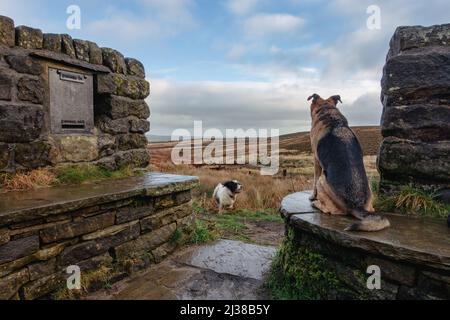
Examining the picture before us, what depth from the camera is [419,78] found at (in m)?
3.50

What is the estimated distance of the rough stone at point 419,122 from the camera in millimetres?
Result: 3416

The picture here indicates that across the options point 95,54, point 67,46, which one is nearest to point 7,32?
point 67,46

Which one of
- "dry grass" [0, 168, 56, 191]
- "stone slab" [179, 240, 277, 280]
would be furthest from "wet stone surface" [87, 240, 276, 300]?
"dry grass" [0, 168, 56, 191]

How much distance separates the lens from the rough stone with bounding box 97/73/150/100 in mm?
4896

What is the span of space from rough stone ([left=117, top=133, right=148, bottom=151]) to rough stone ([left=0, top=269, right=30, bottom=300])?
2.86 metres

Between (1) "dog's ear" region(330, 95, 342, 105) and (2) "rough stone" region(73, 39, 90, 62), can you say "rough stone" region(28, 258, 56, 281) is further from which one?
(1) "dog's ear" region(330, 95, 342, 105)

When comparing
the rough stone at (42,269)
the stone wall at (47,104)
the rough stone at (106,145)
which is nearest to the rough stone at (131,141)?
the stone wall at (47,104)

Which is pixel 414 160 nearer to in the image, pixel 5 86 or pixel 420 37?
pixel 420 37

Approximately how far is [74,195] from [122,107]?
7.28ft

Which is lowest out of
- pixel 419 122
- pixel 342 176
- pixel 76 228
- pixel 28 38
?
pixel 76 228

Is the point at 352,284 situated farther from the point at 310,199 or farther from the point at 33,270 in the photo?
the point at 33,270

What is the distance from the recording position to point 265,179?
553 inches

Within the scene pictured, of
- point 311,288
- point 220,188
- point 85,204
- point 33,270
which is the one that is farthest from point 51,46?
point 220,188
